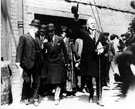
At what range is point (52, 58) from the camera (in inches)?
215

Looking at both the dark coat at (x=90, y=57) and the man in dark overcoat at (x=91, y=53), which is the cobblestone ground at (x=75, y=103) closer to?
the man in dark overcoat at (x=91, y=53)

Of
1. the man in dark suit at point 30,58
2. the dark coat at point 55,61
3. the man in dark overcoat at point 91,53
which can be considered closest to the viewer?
the man in dark suit at point 30,58

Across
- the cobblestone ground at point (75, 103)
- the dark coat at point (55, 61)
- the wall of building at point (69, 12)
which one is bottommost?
the cobblestone ground at point (75, 103)

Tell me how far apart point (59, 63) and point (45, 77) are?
1.51 feet

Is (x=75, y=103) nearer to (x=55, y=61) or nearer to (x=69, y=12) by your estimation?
(x=55, y=61)

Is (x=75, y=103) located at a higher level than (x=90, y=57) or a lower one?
lower

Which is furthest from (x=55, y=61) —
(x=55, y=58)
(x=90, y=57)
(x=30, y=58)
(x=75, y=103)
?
(x=75, y=103)

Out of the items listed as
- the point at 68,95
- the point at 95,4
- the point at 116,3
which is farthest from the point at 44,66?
the point at 116,3

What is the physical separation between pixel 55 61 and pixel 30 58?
562 mm

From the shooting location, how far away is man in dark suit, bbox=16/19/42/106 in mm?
5105

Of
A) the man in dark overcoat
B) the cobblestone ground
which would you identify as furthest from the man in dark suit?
the man in dark overcoat

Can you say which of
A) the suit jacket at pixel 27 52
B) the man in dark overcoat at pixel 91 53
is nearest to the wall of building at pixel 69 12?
the suit jacket at pixel 27 52

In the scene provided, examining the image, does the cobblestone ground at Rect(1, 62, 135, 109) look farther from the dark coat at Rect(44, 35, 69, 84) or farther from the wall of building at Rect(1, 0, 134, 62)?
the wall of building at Rect(1, 0, 134, 62)

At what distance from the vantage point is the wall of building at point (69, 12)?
266 inches
